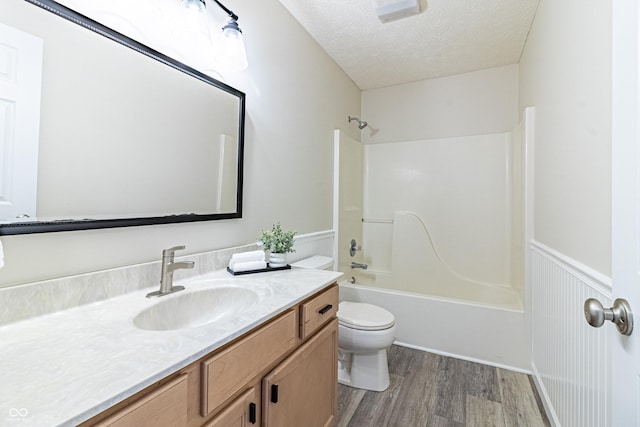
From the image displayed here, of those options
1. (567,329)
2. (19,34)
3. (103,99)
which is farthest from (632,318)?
(19,34)

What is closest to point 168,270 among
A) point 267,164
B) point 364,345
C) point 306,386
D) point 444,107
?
point 306,386

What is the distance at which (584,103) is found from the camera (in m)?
1.14

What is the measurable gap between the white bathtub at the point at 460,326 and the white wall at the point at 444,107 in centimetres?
162

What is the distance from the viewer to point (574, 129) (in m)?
1.25

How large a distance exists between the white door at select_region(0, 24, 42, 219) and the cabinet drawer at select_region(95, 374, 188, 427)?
672 millimetres

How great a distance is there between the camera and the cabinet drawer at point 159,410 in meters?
0.54

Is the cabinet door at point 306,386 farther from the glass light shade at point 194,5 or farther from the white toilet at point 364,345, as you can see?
the glass light shade at point 194,5

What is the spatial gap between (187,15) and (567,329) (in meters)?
2.13

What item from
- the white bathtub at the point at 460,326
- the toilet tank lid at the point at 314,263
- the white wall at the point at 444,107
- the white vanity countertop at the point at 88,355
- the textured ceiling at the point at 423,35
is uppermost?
the textured ceiling at the point at 423,35

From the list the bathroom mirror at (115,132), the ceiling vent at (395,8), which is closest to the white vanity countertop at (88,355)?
the bathroom mirror at (115,132)

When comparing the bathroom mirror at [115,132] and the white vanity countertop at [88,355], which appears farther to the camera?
the bathroom mirror at [115,132]

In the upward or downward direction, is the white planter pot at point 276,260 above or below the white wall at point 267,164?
below

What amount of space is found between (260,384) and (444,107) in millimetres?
2952

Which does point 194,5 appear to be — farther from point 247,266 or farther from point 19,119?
point 247,266
